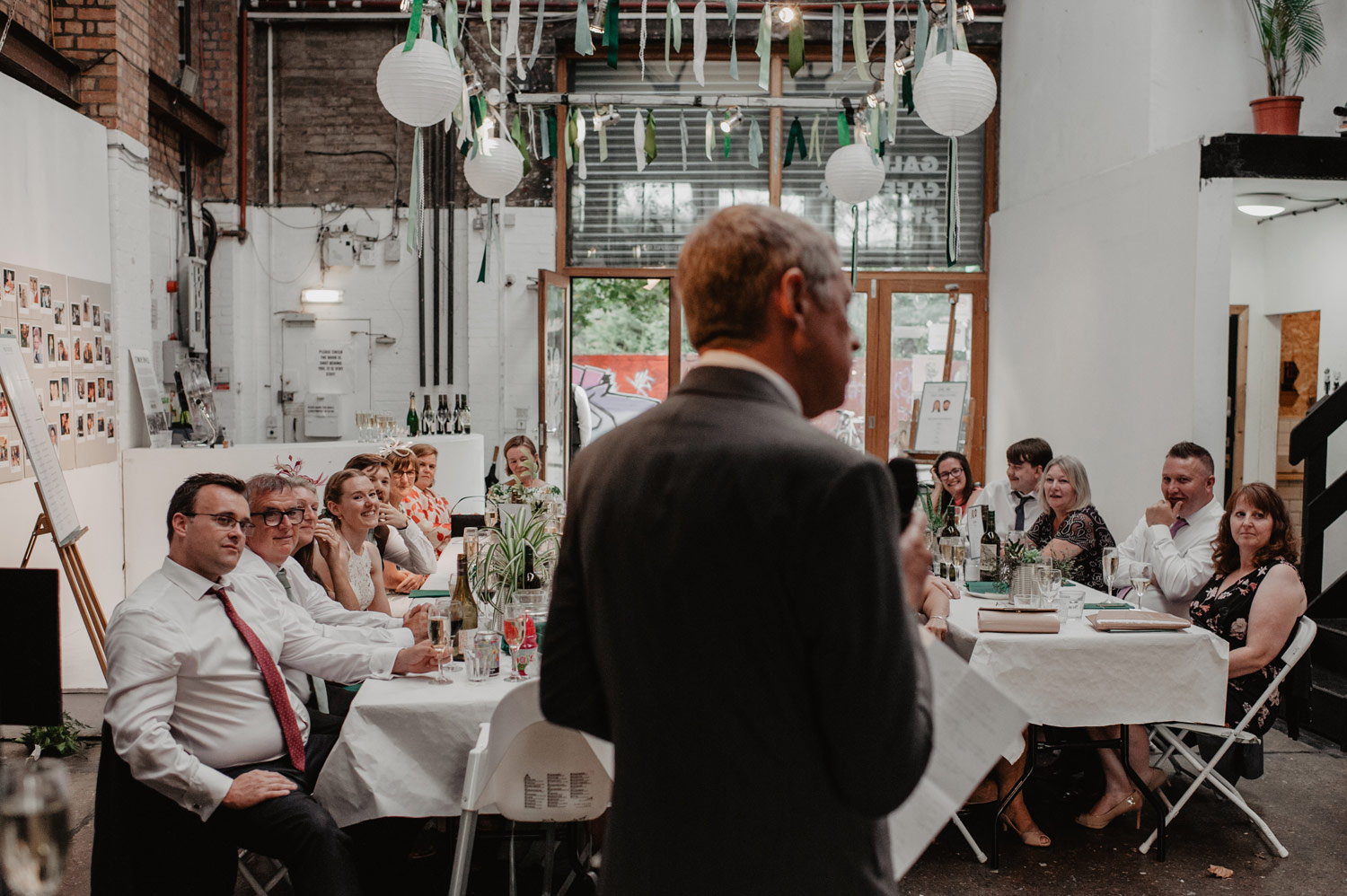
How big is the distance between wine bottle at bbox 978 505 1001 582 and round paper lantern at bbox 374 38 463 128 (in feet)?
9.06

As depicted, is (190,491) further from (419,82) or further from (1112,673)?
(1112,673)

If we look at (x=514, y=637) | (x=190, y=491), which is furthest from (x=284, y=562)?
(x=514, y=637)

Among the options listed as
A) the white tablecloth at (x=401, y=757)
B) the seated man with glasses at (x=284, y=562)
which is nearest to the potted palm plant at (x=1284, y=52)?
the seated man with glasses at (x=284, y=562)

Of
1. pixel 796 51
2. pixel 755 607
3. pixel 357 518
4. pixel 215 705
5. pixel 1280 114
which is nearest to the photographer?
pixel 755 607

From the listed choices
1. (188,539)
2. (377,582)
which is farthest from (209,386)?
(188,539)

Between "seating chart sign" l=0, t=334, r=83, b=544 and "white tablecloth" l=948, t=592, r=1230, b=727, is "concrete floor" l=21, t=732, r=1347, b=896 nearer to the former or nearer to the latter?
"white tablecloth" l=948, t=592, r=1230, b=727

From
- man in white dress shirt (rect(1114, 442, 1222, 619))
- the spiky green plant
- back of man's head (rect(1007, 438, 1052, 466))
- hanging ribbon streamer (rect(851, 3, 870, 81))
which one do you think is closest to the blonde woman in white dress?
hanging ribbon streamer (rect(851, 3, 870, 81))

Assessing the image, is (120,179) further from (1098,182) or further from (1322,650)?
(1322,650)

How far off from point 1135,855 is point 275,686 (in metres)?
2.79

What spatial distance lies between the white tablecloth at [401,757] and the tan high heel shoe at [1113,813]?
227 centimetres

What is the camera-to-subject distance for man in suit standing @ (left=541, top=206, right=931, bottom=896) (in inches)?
38.9

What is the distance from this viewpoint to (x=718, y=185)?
8.83 meters

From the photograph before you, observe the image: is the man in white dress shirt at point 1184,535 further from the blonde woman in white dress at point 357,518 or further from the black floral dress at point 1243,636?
the blonde woman in white dress at point 357,518

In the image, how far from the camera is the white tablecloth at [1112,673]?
3334 millimetres
